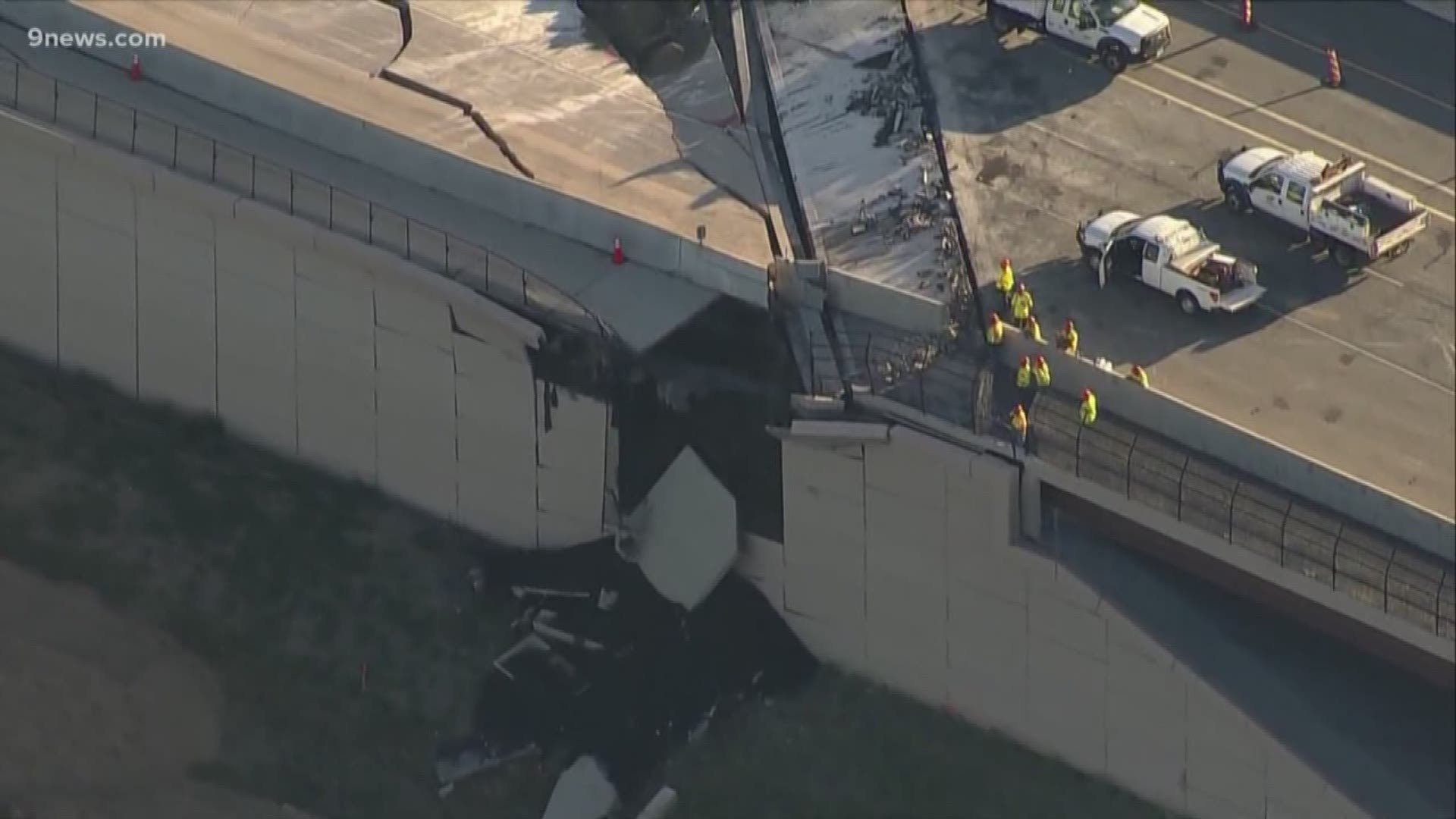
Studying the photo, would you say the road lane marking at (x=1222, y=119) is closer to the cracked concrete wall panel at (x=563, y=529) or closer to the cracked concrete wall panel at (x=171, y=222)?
the cracked concrete wall panel at (x=563, y=529)

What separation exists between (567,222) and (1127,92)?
10876 millimetres

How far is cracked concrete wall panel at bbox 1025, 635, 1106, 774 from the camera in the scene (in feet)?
148

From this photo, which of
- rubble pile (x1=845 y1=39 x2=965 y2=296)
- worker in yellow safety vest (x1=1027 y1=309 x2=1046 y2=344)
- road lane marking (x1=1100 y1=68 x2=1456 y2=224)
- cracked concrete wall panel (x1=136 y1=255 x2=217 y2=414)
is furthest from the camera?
cracked concrete wall panel (x1=136 y1=255 x2=217 y2=414)

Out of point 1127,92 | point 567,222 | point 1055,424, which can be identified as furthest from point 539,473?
point 1127,92

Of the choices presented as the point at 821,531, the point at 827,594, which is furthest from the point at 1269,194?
the point at 827,594

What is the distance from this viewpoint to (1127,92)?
54031 millimetres

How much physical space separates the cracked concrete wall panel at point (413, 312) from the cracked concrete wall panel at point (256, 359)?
1.90m

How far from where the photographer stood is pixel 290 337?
5116cm

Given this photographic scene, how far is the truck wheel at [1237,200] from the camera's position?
166ft

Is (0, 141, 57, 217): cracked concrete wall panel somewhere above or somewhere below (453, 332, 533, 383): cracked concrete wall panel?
above

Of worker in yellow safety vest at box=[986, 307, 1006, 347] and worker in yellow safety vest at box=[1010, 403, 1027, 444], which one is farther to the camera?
worker in yellow safety vest at box=[986, 307, 1006, 347]

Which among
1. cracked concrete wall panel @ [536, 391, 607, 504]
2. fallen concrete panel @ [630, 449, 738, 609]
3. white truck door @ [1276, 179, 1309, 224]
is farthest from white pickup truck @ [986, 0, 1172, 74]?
cracked concrete wall panel @ [536, 391, 607, 504]

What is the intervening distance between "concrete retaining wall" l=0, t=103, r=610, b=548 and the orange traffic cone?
15428 millimetres

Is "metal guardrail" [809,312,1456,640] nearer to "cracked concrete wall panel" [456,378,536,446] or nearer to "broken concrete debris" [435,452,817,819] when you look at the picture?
"broken concrete debris" [435,452,817,819]
